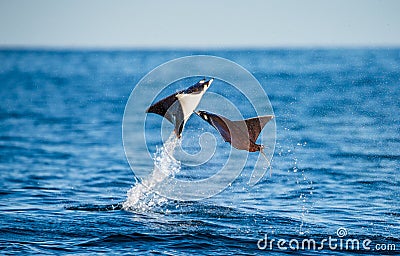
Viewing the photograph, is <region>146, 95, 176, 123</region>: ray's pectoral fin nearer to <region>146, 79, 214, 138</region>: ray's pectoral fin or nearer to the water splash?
<region>146, 79, 214, 138</region>: ray's pectoral fin

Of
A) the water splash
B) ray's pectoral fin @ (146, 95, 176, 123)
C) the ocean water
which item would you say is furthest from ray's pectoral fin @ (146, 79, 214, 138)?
the ocean water

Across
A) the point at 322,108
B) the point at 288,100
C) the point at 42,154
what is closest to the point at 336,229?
the point at 42,154

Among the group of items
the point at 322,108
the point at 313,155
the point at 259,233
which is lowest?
the point at 259,233

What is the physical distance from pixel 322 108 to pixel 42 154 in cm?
1615

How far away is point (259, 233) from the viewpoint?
1262 cm

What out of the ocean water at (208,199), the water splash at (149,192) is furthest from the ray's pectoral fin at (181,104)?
the ocean water at (208,199)

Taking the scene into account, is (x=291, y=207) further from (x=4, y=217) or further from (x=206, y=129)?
(x=206, y=129)

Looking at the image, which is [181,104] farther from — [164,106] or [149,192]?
[149,192]

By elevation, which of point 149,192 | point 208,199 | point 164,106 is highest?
point 164,106

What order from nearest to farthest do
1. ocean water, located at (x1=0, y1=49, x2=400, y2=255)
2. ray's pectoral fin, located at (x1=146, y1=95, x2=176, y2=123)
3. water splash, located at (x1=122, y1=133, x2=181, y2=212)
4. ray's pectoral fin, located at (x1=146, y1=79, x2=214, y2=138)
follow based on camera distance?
ray's pectoral fin, located at (x1=146, y1=79, x2=214, y2=138)
ray's pectoral fin, located at (x1=146, y1=95, x2=176, y2=123)
ocean water, located at (x1=0, y1=49, x2=400, y2=255)
water splash, located at (x1=122, y1=133, x2=181, y2=212)

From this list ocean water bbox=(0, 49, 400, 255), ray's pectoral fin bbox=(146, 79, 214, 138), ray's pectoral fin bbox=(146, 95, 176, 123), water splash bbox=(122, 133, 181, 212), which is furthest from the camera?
water splash bbox=(122, 133, 181, 212)

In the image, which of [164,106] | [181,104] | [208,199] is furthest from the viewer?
[208,199]

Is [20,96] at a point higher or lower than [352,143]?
higher

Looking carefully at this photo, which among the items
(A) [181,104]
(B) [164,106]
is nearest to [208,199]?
(B) [164,106]
